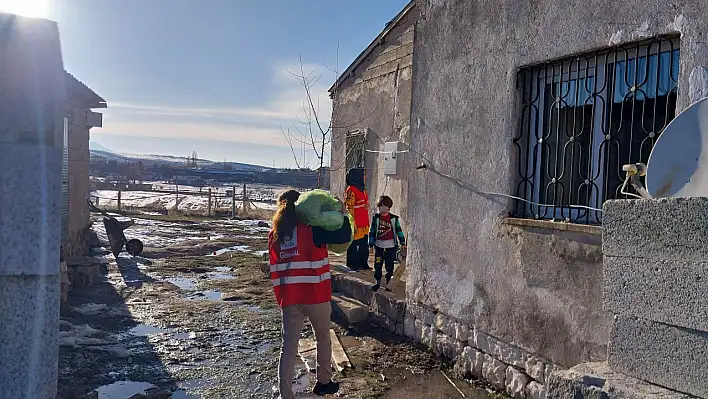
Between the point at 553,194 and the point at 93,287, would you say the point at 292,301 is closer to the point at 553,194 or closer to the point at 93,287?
the point at 553,194

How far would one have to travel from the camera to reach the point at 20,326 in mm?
1559

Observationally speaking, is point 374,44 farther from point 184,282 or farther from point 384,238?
point 184,282

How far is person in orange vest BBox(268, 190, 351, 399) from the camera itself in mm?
4500

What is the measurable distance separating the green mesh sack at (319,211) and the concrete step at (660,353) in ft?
7.61

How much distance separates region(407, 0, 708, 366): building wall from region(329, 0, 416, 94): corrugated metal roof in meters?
4.66

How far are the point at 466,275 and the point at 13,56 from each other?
443 cm

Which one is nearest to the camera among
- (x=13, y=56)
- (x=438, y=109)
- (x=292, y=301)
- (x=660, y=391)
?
(x=13, y=56)

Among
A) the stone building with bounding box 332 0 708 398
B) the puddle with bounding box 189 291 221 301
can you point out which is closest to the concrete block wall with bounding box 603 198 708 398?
the stone building with bounding box 332 0 708 398

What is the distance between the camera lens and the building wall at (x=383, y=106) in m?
10.1

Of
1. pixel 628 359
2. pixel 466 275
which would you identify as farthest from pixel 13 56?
pixel 466 275

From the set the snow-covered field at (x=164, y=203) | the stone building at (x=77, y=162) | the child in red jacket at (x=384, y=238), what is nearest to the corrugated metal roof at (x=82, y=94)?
the stone building at (x=77, y=162)

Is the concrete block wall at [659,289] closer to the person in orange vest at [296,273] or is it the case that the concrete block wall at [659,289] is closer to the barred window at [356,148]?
the person in orange vest at [296,273]

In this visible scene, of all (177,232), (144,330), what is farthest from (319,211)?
(177,232)

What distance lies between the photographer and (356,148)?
39.4 ft
